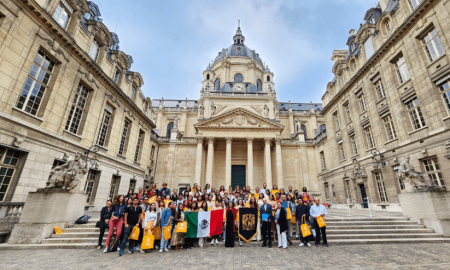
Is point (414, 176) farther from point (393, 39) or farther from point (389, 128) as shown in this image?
point (393, 39)

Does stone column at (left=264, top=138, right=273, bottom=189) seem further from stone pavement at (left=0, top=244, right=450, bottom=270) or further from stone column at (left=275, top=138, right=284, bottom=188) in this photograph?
→ stone pavement at (left=0, top=244, right=450, bottom=270)

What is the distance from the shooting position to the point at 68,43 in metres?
11.0

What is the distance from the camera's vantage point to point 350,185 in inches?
682

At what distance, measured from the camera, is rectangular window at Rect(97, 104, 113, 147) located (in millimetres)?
14413

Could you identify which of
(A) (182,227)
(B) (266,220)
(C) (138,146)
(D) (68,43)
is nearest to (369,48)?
(B) (266,220)

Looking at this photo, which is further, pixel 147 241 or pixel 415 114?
pixel 415 114

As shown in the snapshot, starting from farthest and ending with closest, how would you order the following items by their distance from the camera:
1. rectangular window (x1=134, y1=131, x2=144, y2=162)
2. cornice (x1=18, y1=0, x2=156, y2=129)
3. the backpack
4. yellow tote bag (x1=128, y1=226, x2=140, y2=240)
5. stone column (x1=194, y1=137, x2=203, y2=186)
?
stone column (x1=194, y1=137, x2=203, y2=186) < rectangular window (x1=134, y1=131, x2=144, y2=162) < cornice (x1=18, y1=0, x2=156, y2=129) < the backpack < yellow tote bag (x1=128, y1=226, x2=140, y2=240)

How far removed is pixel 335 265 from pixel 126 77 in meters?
19.7

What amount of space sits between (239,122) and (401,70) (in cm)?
1582

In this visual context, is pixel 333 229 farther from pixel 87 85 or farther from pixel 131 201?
pixel 87 85

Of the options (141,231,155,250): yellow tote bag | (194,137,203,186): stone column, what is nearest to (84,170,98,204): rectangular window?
(141,231,155,250): yellow tote bag

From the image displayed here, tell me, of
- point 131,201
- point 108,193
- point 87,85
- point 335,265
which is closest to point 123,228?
point 131,201

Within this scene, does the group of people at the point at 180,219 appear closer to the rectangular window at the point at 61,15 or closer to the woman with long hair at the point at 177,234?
the woman with long hair at the point at 177,234

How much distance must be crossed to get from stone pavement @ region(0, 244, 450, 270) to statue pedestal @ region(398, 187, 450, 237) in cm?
155
